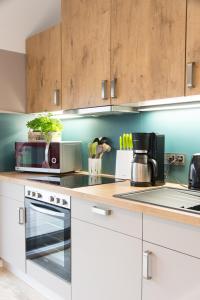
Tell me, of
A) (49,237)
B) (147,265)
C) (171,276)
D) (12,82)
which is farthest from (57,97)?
(171,276)

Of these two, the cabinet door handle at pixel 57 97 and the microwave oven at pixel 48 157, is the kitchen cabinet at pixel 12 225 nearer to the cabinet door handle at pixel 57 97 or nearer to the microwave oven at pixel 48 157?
the microwave oven at pixel 48 157

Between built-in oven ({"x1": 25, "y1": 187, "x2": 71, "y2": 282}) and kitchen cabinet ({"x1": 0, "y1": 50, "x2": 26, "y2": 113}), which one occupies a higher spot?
kitchen cabinet ({"x1": 0, "y1": 50, "x2": 26, "y2": 113})

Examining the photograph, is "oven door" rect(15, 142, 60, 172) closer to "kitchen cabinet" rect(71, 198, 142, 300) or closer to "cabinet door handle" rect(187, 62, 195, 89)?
"kitchen cabinet" rect(71, 198, 142, 300)

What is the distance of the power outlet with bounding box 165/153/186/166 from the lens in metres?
2.00

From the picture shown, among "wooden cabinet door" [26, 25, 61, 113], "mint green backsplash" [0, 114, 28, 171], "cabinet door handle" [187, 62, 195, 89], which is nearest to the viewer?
"cabinet door handle" [187, 62, 195, 89]

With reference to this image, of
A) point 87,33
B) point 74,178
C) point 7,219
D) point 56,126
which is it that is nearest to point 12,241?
point 7,219

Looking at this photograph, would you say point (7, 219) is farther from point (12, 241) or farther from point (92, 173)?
point (92, 173)

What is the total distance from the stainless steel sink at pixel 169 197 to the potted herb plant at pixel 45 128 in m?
1.18

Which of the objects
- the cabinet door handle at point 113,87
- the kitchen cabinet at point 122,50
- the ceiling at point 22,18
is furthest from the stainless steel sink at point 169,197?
the ceiling at point 22,18

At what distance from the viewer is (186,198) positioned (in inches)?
64.5

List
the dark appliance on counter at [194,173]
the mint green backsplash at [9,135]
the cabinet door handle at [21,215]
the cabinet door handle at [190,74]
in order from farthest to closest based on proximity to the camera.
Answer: the mint green backsplash at [9,135]
the cabinet door handle at [21,215]
the dark appliance on counter at [194,173]
the cabinet door handle at [190,74]

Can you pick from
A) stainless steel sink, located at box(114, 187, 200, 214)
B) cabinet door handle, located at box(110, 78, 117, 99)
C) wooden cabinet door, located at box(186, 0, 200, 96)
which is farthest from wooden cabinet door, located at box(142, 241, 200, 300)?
cabinet door handle, located at box(110, 78, 117, 99)

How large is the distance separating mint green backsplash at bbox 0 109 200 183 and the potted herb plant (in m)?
0.22

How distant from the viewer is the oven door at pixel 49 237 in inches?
77.5
